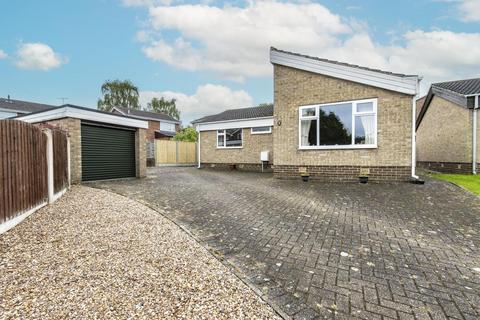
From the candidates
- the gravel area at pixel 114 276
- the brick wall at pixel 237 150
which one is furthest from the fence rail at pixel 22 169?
the brick wall at pixel 237 150

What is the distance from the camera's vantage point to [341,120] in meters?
10.2

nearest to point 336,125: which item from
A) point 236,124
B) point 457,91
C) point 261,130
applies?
point 261,130

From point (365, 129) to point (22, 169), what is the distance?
10.4 meters

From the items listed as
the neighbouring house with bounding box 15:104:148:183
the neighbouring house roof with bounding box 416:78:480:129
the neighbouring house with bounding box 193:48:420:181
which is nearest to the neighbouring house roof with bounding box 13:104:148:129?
the neighbouring house with bounding box 15:104:148:183

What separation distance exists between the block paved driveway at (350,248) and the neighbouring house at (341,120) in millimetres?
2650

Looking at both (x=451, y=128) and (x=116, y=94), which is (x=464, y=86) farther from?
(x=116, y=94)

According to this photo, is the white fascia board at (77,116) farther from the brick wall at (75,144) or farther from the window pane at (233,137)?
the window pane at (233,137)

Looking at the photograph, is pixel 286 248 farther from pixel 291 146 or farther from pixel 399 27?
pixel 399 27

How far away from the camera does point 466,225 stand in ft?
15.3

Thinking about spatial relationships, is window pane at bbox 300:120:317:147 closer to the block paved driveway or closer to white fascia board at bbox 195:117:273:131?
the block paved driveway

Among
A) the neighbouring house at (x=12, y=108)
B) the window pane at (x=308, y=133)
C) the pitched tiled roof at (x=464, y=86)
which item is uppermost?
the neighbouring house at (x=12, y=108)

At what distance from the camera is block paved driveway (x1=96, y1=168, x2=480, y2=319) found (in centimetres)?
238

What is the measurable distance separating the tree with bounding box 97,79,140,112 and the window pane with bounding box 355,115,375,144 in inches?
1727

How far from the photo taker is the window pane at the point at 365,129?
9.66 m
